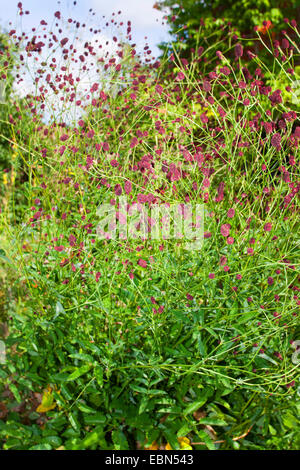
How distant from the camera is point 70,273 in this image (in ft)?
8.30

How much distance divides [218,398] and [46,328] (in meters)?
1.00

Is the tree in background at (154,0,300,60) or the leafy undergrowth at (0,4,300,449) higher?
the tree in background at (154,0,300,60)

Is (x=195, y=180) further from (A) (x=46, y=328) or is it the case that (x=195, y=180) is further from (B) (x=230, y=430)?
A: (B) (x=230, y=430)

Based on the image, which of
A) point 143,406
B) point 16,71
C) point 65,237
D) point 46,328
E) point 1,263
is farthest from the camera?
point 1,263

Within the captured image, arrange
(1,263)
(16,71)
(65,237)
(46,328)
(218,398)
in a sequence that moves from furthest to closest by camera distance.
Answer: (1,263) < (16,71) < (65,237) < (46,328) < (218,398)

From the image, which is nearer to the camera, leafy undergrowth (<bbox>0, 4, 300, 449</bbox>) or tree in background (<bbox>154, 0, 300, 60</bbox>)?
leafy undergrowth (<bbox>0, 4, 300, 449</bbox>)

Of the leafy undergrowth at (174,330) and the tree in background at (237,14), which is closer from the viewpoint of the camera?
the leafy undergrowth at (174,330)

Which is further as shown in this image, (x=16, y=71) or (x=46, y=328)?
(x=16, y=71)

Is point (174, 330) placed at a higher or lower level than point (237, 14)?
lower

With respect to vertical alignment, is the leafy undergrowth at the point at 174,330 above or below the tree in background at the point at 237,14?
below

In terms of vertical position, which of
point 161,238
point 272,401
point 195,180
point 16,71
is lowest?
point 272,401

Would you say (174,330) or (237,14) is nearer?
(174,330)

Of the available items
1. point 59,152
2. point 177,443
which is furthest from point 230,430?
point 59,152
